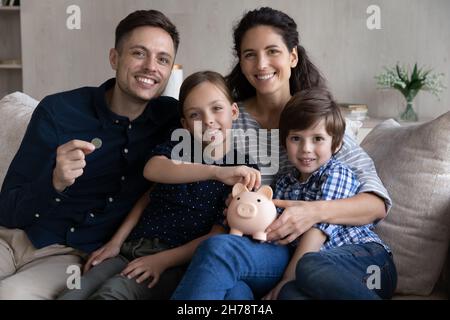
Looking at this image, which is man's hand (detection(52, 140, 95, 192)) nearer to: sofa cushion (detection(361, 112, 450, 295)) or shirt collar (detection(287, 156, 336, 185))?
shirt collar (detection(287, 156, 336, 185))

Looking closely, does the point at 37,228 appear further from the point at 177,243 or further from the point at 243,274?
the point at 243,274

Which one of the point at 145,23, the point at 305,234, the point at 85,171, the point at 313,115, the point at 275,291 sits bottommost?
the point at 275,291

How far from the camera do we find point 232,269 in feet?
4.32

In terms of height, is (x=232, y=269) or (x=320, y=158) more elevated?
(x=320, y=158)

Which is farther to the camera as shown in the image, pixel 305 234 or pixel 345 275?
pixel 305 234

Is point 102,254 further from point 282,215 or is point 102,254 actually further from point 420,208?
point 420,208

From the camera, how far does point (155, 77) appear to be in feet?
5.58

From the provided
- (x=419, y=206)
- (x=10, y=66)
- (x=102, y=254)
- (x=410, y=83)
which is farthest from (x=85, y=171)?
(x=10, y=66)

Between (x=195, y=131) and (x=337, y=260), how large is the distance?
0.52 m

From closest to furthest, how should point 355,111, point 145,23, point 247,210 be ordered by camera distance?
point 247,210 → point 145,23 → point 355,111

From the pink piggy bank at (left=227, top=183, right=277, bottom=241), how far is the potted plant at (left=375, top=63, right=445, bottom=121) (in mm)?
2348

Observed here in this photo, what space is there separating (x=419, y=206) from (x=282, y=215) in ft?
1.27
